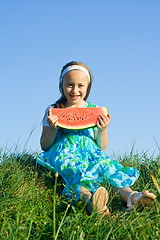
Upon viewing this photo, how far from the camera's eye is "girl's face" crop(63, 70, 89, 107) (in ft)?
16.1

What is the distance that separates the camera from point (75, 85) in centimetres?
489

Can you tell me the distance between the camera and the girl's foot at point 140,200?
3.55 m

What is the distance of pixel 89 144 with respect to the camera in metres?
4.72

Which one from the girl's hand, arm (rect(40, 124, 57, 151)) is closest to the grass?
arm (rect(40, 124, 57, 151))

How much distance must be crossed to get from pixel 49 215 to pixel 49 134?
4.74 feet

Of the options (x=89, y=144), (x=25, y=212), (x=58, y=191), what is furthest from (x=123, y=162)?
(x=25, y=212)

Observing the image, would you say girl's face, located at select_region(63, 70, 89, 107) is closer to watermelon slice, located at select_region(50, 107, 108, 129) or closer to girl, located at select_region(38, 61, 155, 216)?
girl, located at select_region(38, 61, 155, 216)

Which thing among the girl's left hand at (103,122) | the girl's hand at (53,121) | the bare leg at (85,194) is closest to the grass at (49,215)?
the bare leg at (85,194)

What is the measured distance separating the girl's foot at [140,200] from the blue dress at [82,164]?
0.88ft

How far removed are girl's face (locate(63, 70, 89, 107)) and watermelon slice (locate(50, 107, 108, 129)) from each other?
0.18 metres

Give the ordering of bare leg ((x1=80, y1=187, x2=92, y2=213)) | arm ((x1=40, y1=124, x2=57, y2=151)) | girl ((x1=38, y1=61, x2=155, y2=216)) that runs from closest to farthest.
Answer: bare leg ((x1=80, y1=187, x2=92, y2=213)) < girl ((x1=38, y1=61, x2=155, y2=216)) < arm ((x1=40, y1=124, x2=57, y2=151))

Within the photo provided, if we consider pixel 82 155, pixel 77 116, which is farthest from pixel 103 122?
pixel 82 155

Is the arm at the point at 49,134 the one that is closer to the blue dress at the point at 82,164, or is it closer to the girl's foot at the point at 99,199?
the blue dress at the point at 82,164

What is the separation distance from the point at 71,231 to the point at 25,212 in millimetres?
555
